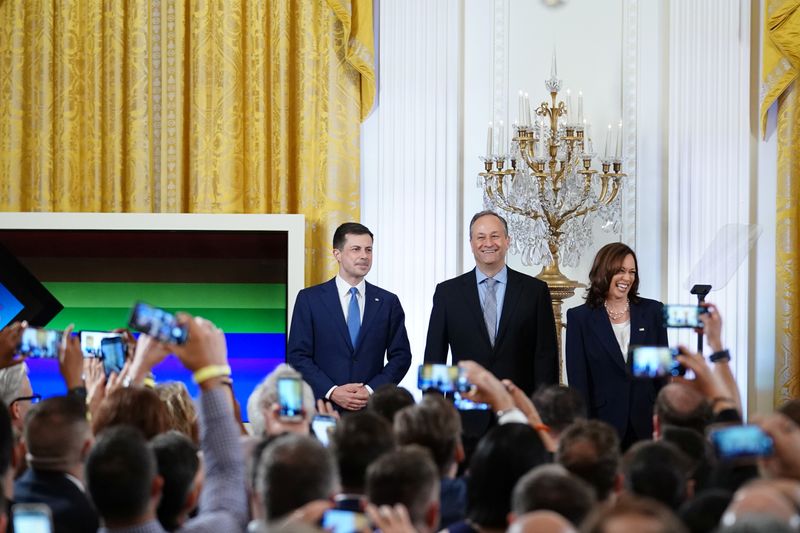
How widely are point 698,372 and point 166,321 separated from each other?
1.44 meters

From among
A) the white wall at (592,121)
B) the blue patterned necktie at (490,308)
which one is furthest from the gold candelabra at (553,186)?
the blue patterned necktie at (490,308)

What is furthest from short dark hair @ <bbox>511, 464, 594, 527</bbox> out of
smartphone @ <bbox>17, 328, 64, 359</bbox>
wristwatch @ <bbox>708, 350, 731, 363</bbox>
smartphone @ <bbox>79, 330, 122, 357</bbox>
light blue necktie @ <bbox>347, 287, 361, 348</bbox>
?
light blue necktie @ <bbox>347, 287, 361, 348</bbox>

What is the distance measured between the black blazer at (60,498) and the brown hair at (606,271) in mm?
2771

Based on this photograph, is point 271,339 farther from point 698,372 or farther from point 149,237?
point 698,372

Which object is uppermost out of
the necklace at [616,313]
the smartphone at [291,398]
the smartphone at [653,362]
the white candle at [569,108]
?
the white candle at [569,108]

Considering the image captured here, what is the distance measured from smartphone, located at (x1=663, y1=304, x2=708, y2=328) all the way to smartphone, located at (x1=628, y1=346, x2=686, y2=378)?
0.94ft

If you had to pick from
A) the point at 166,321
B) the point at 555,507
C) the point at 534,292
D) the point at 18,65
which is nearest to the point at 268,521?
the point at 555,507

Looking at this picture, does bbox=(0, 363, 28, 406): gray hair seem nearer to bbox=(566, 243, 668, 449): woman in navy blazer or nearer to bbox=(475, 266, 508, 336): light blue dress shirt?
bbox=(475, 266, 508, 336): light blue dress shirt

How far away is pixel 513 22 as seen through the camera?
19.9 feet

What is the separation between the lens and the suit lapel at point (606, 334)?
460 cm

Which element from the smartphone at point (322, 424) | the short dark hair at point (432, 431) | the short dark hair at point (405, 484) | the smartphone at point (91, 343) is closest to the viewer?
the short dark hair at point (405, 484)

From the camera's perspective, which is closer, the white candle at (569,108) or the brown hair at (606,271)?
the brown hair at (606,271)

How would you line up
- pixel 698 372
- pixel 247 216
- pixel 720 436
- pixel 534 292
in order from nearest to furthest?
pixel 720 436 < pixel 698 372 < pixel 534 292 < pixel 247 216

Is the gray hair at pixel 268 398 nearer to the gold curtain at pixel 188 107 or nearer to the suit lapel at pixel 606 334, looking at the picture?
the suit lapel at pixel 606 334
